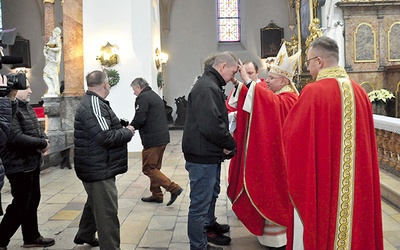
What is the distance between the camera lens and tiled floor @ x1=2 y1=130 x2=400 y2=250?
3.99 m

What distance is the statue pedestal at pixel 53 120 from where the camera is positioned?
31.0ft

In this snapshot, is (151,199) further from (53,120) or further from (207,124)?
(53,120)

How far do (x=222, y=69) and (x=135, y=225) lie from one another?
7.43 ft

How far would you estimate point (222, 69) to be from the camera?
10.9ft

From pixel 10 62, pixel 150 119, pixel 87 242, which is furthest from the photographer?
pixel 150 119

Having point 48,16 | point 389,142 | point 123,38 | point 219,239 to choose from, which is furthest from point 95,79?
point 48,16

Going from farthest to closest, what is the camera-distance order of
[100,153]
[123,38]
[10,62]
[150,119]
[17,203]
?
[123,38]
[150,119]
[17,203]
[100,153]
[10,62]

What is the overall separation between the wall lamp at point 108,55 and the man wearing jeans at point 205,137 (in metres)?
6.29

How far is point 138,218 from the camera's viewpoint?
4.86m

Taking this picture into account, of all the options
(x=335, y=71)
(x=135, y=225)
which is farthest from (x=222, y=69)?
(x=135, y=225)

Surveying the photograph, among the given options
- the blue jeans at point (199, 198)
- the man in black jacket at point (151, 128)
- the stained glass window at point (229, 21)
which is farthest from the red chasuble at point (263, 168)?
the stained glass window at point (229, 21)

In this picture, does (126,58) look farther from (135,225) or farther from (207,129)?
(207,129)

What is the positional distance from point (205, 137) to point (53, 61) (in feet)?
24.0

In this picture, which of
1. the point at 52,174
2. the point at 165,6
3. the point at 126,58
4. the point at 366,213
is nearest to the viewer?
the point at 366,213
